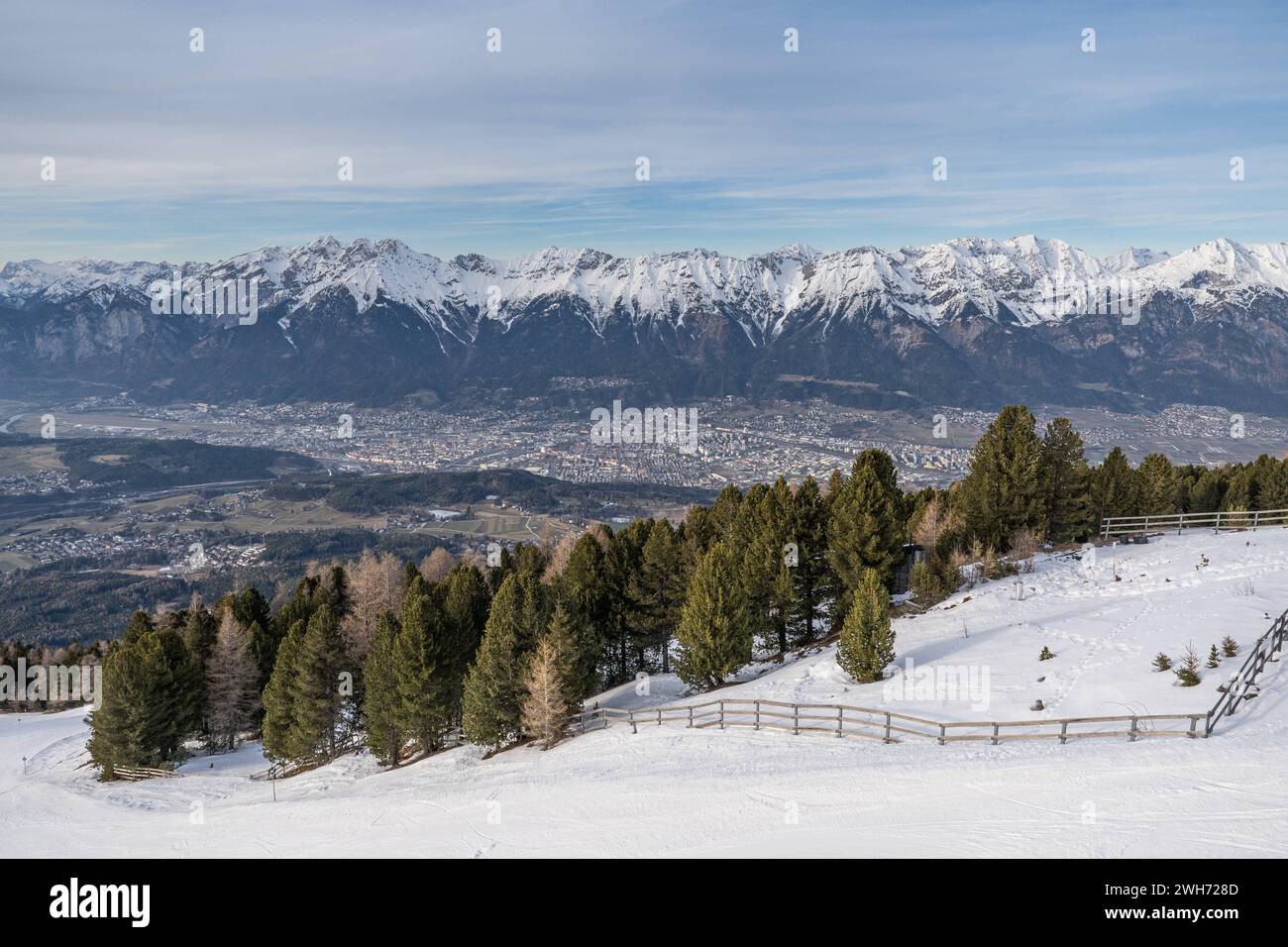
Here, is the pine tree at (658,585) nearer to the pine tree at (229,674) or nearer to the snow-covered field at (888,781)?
A: the snow-covered field at (888,781)

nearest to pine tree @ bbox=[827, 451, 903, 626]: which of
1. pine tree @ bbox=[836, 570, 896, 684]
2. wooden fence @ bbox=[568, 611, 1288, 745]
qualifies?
pine tree @ bbox=[836, 570, 896, 684]

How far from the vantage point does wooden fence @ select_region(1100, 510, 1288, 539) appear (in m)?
52.5

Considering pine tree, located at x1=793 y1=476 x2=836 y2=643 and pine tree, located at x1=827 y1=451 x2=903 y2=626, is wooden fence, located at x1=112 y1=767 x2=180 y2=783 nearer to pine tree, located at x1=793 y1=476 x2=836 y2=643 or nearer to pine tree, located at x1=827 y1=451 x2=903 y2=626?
pine tree, located at x1=793 y1=476 x2=836 y2=643

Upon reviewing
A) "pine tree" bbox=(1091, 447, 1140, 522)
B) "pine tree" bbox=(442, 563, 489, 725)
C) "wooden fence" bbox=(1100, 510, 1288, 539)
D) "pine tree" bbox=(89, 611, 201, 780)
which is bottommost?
"pine tree" bbox=(89, 611, 201, 780)

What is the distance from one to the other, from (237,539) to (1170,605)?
195 metres

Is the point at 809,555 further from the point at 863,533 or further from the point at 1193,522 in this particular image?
the point at 1193,522

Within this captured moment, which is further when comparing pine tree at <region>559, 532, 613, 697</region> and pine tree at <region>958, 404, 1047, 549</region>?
pine tree at <region>958, 404, 1047, 549</region>

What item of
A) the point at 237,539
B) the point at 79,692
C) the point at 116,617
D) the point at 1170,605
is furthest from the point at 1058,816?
the point at 237,539

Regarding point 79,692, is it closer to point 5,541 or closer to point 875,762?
point 875,762

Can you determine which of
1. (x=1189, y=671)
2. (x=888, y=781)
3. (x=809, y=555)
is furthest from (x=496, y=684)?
(x=1189, y=671)

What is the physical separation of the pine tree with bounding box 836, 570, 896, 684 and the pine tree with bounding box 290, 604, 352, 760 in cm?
2740

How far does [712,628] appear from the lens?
3909cm
